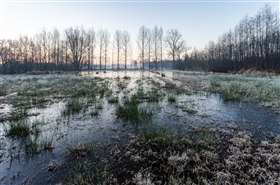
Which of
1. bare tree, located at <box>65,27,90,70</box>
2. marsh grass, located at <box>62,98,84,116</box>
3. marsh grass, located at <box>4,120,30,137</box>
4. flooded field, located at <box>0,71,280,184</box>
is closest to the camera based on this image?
flooded field, located at <box>0,71,280,184</box>

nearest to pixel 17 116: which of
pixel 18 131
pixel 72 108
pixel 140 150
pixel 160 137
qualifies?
pixel 18 131

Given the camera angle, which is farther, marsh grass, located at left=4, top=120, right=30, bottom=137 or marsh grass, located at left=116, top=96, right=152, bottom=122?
marsh grass, located at left=116, top=96, right=152, bottom=122

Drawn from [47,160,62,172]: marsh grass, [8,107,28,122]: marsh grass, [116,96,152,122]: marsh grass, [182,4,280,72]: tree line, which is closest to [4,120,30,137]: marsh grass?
[8,107,28,122]: marsh grass

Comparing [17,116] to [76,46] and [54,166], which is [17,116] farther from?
[76,46]

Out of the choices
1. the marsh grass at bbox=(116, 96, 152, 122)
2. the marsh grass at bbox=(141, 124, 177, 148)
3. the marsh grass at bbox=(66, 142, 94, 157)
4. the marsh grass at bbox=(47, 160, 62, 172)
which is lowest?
the marsh grass at bbox=(47, 160, 62, 172)

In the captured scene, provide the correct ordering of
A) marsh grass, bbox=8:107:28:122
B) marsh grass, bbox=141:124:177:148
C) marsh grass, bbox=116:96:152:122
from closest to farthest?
marsh grass, bbox=141:124:177:148 < marsh grass, bbox=8:107:28:122 < marsh grass, bbox=116:96:152:122

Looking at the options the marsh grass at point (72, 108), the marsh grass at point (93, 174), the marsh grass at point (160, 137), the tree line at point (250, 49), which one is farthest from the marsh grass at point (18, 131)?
the tree line at point (250, 49)

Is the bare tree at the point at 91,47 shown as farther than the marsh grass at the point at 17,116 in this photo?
Yes

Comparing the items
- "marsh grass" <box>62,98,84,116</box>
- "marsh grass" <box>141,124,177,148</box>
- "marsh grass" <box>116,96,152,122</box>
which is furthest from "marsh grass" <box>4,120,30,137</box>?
"marsh grass" <box>141,124,177,148</box>

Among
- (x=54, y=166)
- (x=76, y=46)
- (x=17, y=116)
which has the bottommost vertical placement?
(x=54, y=166)

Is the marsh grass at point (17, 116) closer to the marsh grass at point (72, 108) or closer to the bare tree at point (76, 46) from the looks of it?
the marsh grass at point (72, 108)

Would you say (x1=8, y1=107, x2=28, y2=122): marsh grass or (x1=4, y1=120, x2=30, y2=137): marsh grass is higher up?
(x1=8, y1=107, x2=28, y2=122): marsh grass

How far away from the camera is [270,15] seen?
35.8m

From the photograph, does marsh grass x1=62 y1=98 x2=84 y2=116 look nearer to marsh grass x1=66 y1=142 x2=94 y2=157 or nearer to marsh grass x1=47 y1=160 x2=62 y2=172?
marsh grass x1=66 y1=142 x2=94 y2=157
